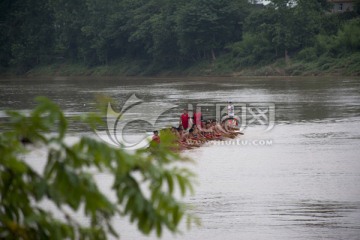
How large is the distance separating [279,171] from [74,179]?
1805cm

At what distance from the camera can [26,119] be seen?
432 centimetres

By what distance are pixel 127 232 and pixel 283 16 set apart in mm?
65069

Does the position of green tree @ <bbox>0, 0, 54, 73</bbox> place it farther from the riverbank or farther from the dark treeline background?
the riverbank

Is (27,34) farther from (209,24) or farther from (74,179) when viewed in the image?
(74,179)

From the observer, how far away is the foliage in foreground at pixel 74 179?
13.6 ft

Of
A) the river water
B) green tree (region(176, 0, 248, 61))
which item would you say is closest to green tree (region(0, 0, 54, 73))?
green tree (region(176, 0, 248, 61))

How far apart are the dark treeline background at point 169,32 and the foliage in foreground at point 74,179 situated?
6786 cm

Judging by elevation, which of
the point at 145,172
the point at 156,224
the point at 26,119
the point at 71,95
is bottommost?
the point at 71,95

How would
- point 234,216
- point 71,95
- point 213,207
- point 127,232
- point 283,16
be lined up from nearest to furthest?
1. point 127,232
2. point 234,216
3. point 213,207
4. point 71,95
5. point 283,16

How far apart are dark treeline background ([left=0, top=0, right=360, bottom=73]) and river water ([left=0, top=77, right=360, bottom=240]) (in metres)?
30.1

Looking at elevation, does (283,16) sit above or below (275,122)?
above

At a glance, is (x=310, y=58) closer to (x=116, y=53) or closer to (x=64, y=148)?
(x=116, y=53)

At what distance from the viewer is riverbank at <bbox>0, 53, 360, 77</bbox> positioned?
69.1 m

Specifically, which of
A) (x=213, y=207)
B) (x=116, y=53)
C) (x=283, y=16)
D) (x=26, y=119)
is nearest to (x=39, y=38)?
(x=116, y=53)
